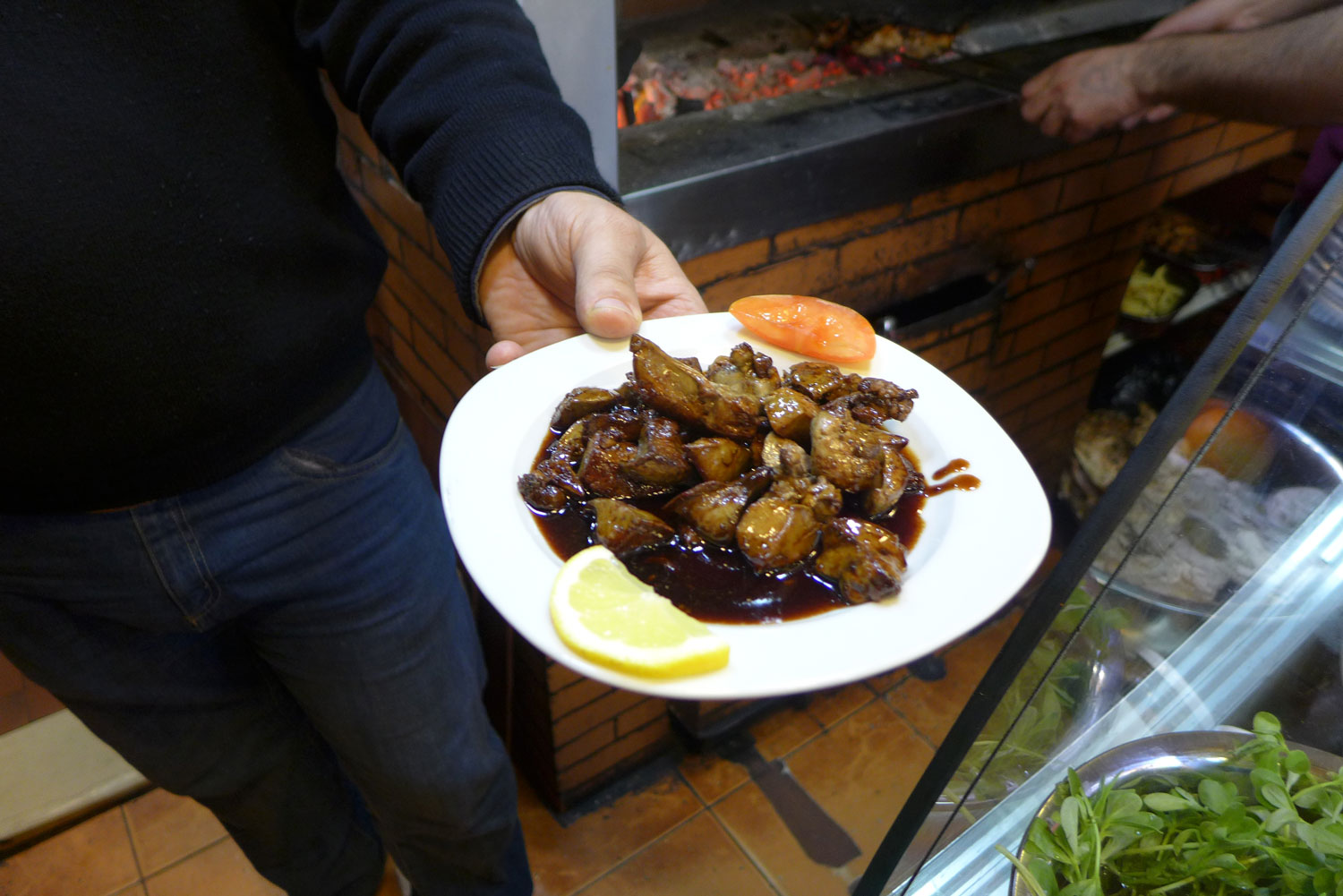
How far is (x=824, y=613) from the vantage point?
101cm

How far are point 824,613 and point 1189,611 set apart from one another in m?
0.49

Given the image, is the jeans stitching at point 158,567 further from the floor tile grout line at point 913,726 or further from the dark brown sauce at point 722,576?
the floor tile grout line at point 913,726

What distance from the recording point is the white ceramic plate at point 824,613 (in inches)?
35.3

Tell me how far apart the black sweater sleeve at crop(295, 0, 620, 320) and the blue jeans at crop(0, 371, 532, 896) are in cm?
43

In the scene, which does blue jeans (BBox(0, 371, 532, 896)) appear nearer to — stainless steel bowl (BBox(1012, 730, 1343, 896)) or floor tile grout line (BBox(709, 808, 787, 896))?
floor tile grout line (BBox(709, 808, 787, 896))

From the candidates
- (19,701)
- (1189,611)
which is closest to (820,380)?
(1189,611)

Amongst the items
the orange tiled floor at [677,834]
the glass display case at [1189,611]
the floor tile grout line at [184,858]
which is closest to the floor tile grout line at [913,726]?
the orange tiled floor at [677,834]

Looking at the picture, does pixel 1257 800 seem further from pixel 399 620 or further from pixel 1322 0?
pixel 1322 0

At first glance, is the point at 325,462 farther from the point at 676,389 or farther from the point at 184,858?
the point at 184,858

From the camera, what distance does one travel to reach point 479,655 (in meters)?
1.92

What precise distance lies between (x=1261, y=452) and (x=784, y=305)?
0.74 metres

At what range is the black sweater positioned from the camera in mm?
1103

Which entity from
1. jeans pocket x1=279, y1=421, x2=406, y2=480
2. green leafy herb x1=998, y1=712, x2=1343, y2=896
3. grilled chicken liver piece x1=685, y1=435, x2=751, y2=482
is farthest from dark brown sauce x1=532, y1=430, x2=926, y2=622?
jeans pocket x1=279, y1=421, x2=406, y2=480

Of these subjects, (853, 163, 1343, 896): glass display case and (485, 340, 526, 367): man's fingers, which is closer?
(853, 163, 1343, 896): glass display case
